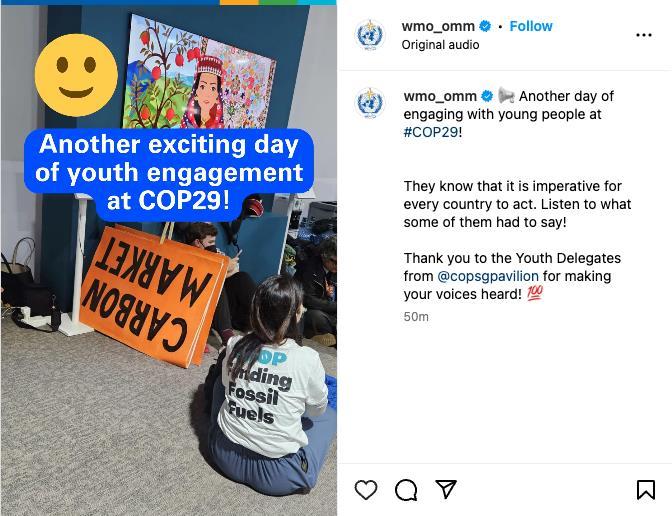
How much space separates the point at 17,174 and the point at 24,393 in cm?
129

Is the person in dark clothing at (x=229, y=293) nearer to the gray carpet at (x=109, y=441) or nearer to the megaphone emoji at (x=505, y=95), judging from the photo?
the gray carpet at (x=109, y=441)

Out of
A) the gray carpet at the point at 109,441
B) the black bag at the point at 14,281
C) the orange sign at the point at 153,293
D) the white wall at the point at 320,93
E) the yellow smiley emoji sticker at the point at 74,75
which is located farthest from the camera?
the white wall at the point at 320,93

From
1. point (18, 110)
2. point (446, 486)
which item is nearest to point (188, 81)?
point (18, 110)

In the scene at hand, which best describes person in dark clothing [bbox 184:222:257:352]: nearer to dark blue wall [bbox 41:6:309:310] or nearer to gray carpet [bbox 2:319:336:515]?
gray carpet [bbox 2:319:336:515]

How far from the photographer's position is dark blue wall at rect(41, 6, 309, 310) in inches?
99.2

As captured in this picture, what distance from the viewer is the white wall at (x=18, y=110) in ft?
8.75

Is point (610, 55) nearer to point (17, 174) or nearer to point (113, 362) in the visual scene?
point (113, 362)

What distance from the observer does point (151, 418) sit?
6.72ft

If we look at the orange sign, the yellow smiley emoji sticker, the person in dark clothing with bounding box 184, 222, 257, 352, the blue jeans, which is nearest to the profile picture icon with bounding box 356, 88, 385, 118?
the yellow smiley emoji sticker

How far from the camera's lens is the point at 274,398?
1.62m

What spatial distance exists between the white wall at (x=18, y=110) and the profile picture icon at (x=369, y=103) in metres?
2.40

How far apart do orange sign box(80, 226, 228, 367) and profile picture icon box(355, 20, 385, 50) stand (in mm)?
1675

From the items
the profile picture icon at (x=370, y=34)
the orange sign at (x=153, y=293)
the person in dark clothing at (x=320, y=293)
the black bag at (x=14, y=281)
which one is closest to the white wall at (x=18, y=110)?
the black bag at (x=14, y=281)

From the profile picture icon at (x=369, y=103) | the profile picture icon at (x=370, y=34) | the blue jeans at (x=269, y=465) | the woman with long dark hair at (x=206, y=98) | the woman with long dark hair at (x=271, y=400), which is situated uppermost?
the woman with long dark hair at (x=206, y=98)
